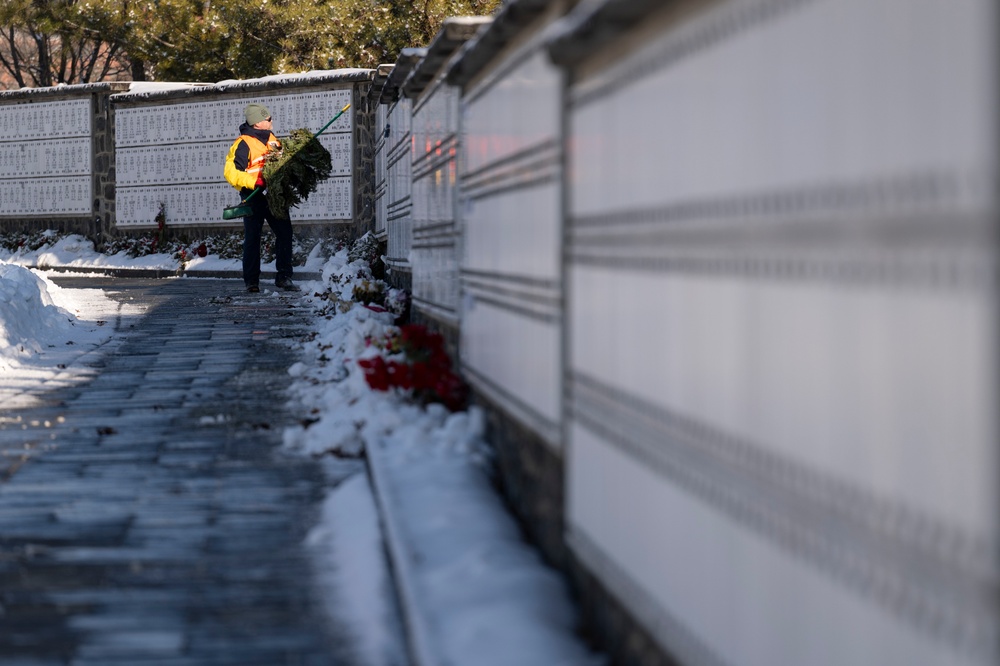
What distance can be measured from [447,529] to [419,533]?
0.11 meters

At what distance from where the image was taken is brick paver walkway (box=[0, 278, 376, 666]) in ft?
15.5

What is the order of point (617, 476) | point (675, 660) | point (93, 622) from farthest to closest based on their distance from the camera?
point (93, 622), point (617, 476), point (675, 660)

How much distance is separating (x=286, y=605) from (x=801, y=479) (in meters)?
2.77

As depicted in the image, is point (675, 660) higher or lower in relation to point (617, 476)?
lower

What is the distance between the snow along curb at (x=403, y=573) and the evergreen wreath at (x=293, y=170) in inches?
382

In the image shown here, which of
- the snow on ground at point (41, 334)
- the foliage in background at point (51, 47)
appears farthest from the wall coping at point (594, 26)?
the foliage in background at point (51, 47)

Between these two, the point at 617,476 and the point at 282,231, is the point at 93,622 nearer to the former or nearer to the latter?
the point at 617,476

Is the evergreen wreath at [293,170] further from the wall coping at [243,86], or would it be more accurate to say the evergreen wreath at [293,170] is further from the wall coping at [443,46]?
the wall coping at [443,46]

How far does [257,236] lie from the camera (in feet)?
54.4

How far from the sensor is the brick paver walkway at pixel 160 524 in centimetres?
474

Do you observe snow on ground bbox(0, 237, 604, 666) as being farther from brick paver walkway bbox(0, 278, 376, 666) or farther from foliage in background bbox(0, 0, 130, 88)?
foliage in background bbox(0, 0, 130, 88)

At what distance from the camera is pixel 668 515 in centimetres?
364

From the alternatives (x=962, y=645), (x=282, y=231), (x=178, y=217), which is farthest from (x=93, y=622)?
(x=178, y=217)

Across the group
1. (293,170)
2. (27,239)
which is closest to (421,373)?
(293,170)
